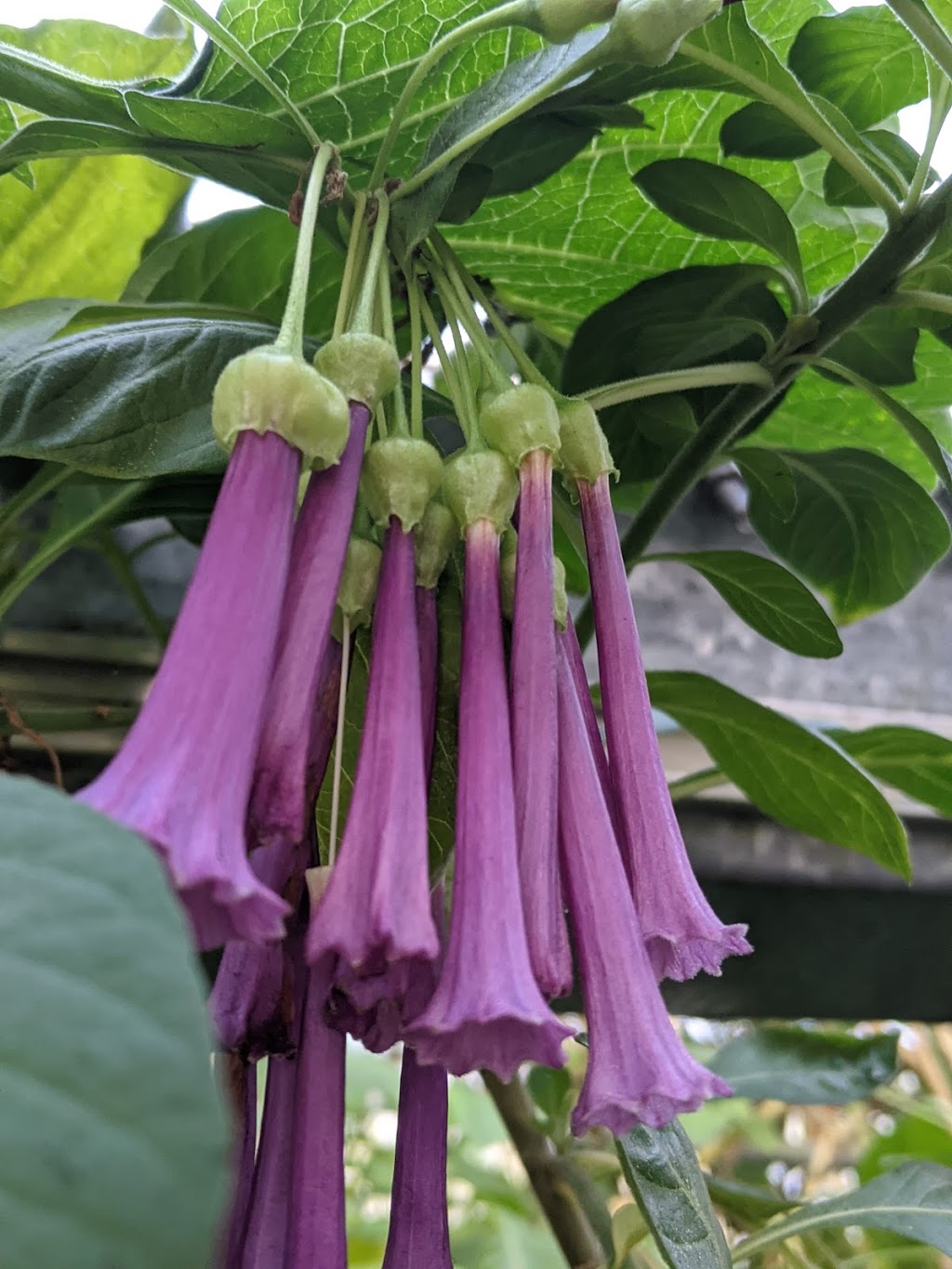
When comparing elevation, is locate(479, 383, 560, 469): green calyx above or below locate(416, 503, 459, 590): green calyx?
above

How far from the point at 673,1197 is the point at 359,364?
0.24 meters

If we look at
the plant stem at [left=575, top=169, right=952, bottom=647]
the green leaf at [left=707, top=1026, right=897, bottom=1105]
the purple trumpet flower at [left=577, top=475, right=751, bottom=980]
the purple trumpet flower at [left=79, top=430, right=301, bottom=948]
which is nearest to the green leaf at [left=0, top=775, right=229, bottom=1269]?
the purple trumpet flower at [left=79, top=430, right=301, bottom=948]

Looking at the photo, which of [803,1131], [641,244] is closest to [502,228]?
[641,244]

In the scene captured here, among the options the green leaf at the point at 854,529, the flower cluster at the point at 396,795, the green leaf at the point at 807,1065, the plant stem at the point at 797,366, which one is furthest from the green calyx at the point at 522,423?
the green leaf at the point at 807,1065

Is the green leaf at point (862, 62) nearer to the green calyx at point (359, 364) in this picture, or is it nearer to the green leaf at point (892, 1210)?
the green calyx at point (359, 364)

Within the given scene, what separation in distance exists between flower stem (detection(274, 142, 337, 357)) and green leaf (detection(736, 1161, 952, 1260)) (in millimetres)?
371

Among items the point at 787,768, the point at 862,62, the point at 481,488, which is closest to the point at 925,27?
the point at 862,62

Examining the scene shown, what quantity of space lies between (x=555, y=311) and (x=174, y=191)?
173 mm

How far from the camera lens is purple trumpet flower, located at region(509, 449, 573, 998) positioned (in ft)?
0.73

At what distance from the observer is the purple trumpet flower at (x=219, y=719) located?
0.57 ft

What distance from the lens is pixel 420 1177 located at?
245 millimetres

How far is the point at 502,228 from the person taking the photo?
0.44 meters

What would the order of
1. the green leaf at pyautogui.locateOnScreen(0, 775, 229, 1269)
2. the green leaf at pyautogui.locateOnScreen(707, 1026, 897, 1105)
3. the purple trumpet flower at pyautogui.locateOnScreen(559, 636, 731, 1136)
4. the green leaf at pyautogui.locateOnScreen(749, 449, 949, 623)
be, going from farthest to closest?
1. the green leaf at pyautogui.locateOnScreen(707, 1026, 897, 1105)
2. the green leaf at pyautogui.locateOnScreen(749, 449, 949, 623)
3. the purple trumpet flower at pyautogui.locateOnScreen(559, 636, 731, 1136)
4. the green leaf at pyautogui.locateOnScreen(0, 775, 229, 1269)

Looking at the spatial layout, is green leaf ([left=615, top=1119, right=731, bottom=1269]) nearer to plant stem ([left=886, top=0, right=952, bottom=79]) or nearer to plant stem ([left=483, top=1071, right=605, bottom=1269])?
plant stem ([left=483, top=1071, right=605, bottom=1269])
